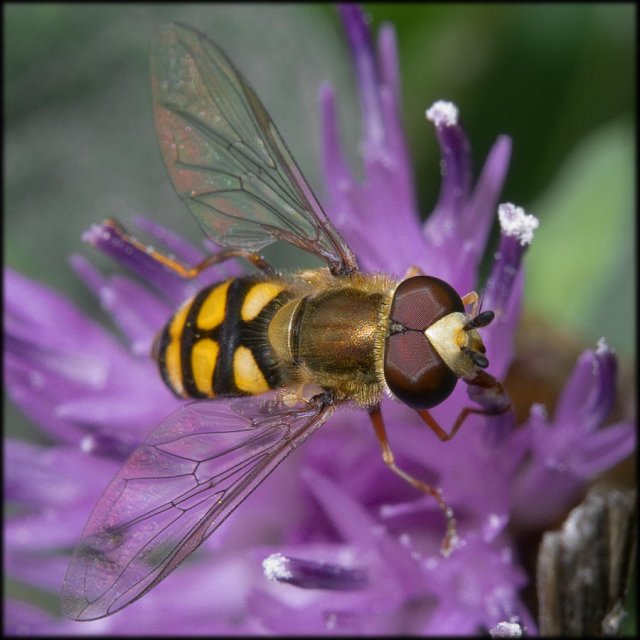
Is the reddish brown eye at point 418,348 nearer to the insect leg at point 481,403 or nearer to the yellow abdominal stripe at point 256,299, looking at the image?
the insect leg at point 481,403

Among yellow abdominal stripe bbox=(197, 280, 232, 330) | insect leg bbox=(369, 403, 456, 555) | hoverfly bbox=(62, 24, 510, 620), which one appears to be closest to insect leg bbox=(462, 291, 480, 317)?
hoverfly bbox=(62, 24, 510, 620)

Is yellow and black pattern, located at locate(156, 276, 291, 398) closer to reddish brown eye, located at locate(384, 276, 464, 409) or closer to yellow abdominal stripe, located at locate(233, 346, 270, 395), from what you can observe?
yellow abdominal stripe, located at locate(233, 346, 270, 395)

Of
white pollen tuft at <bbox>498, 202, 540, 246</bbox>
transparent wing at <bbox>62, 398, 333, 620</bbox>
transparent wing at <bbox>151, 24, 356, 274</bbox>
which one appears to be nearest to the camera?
transparent wing at <bbox>62, 398, 333, 620</bbox>

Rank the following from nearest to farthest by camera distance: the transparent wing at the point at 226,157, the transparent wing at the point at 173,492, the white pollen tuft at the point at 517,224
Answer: the transparent wing at the point at 173,492, the white pollen tuft at the point at 517,224, the transparent wing at the point at 226,157

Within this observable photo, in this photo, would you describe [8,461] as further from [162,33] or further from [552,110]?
[552,110]

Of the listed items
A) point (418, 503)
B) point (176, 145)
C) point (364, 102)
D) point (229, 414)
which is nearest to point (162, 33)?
point (176, 145)

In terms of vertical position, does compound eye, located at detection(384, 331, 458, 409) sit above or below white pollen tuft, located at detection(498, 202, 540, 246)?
below

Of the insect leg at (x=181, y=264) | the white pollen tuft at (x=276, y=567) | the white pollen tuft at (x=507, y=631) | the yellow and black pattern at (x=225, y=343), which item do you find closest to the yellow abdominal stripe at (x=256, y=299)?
the yellow and black pattern at (x=225, y=343)
